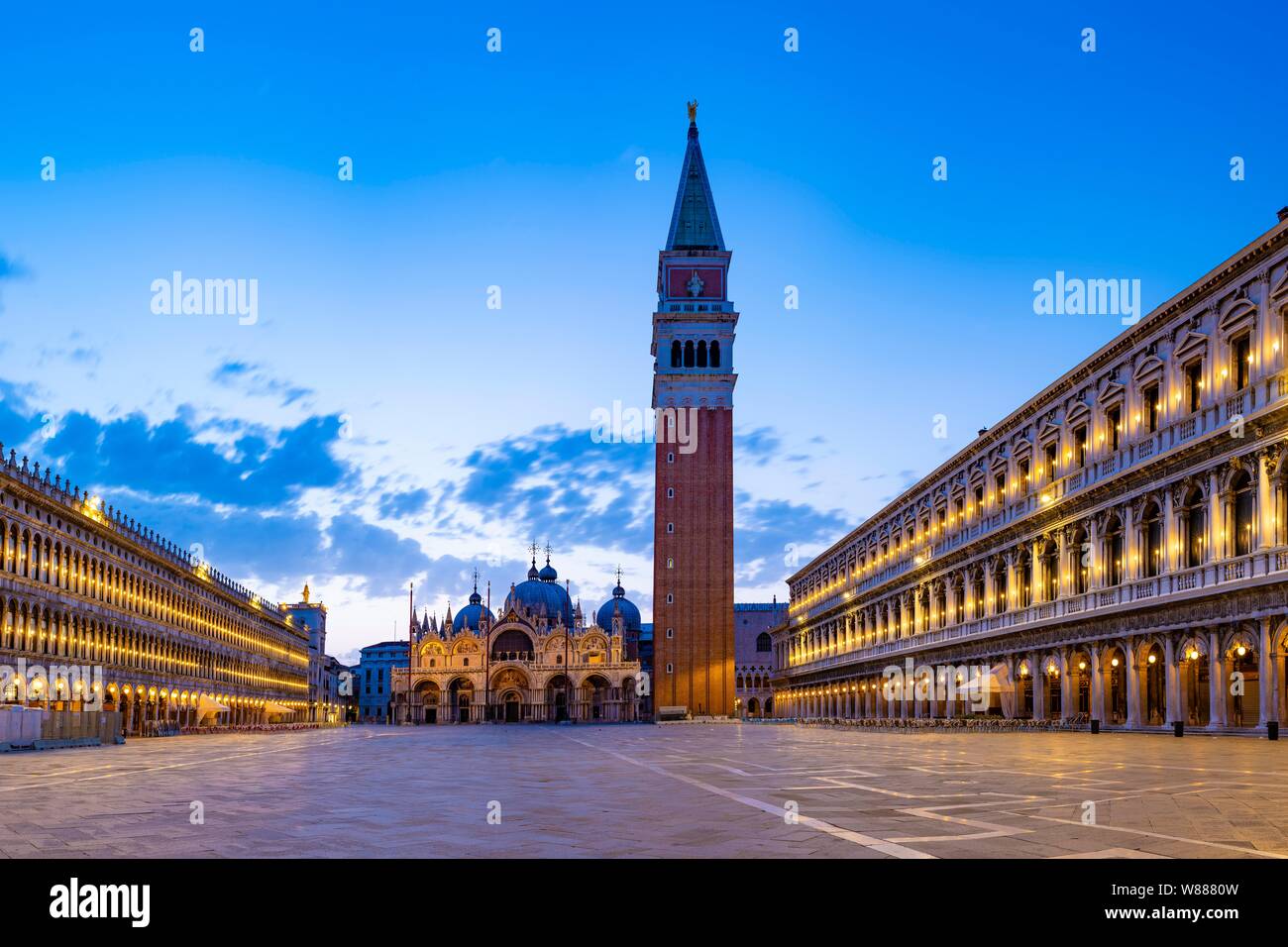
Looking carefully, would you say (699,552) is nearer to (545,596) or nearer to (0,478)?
(545,596)

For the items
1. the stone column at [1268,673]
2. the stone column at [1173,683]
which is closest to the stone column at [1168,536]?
the stone column at [1173,683]

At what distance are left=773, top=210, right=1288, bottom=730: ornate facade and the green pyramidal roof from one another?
56.6 m

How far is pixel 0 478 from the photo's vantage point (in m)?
48.2

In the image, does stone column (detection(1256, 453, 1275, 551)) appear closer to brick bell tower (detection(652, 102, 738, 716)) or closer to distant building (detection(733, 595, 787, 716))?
brick bell tower (detection(652, 102, 738, 716))

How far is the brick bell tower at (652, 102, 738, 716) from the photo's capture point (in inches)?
4107

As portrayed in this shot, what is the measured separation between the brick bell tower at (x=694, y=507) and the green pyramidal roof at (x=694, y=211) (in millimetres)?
6408

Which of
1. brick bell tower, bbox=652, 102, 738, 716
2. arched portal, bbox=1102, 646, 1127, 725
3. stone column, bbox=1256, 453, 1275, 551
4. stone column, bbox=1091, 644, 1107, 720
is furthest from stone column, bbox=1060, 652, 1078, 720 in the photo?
brick bell tower, bbox=652, 102, 738, 716

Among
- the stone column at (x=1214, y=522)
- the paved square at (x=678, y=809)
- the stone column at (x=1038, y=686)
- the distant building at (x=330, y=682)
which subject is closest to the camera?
the paved square at (x=678, y=809)

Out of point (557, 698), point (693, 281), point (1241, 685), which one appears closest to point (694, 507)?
point (693, 281)

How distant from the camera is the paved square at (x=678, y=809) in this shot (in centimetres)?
885

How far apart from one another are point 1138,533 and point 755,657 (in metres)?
111

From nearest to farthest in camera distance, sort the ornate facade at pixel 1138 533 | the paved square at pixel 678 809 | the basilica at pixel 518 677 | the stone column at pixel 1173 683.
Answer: the paved square at pixel 678 809 → the ornate facade at pixel 1138 533 → the stone column at pixel 1173 683 → the basilica at pixel 518 677

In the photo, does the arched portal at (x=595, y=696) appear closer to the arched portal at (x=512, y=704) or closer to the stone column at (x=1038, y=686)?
the arched portal at (x=512, y=704)
